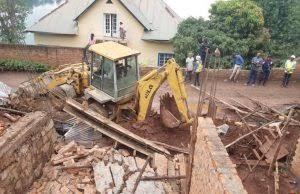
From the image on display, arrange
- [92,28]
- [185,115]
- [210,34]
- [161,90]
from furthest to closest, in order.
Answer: [92,28]
[210,34]
[161,90]
[185,115]

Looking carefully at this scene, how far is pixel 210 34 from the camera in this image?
18828 millimetres

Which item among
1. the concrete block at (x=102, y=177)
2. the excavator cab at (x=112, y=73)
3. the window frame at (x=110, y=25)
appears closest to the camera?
the concrete block at (x=102, y=177)

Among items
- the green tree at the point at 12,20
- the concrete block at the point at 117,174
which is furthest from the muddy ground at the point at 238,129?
the green tree at the point at 12,20

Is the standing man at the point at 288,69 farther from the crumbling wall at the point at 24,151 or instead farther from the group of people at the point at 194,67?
the crumbling wall at the point at 24,151

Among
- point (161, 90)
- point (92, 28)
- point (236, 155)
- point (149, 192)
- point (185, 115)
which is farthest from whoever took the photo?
point (92, 28)

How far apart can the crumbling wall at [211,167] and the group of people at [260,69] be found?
11.2m

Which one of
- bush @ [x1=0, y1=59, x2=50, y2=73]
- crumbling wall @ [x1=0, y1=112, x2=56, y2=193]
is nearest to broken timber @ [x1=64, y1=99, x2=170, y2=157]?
crumbling wall @ [x1=0, y1=112, x2=56, y2=193]

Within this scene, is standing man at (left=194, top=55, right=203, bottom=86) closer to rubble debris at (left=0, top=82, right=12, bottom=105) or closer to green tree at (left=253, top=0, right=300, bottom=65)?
green tree at (left=253, top=0, right=300, bottom=65)

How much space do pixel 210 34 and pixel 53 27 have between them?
10638mm

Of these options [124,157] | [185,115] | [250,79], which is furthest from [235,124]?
[250,79]

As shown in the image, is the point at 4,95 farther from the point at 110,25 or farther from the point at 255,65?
the point at 110,25

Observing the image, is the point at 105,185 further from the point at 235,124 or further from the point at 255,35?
the point at 255,35

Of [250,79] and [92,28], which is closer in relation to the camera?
[250,79]

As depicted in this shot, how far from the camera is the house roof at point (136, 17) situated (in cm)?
2269
